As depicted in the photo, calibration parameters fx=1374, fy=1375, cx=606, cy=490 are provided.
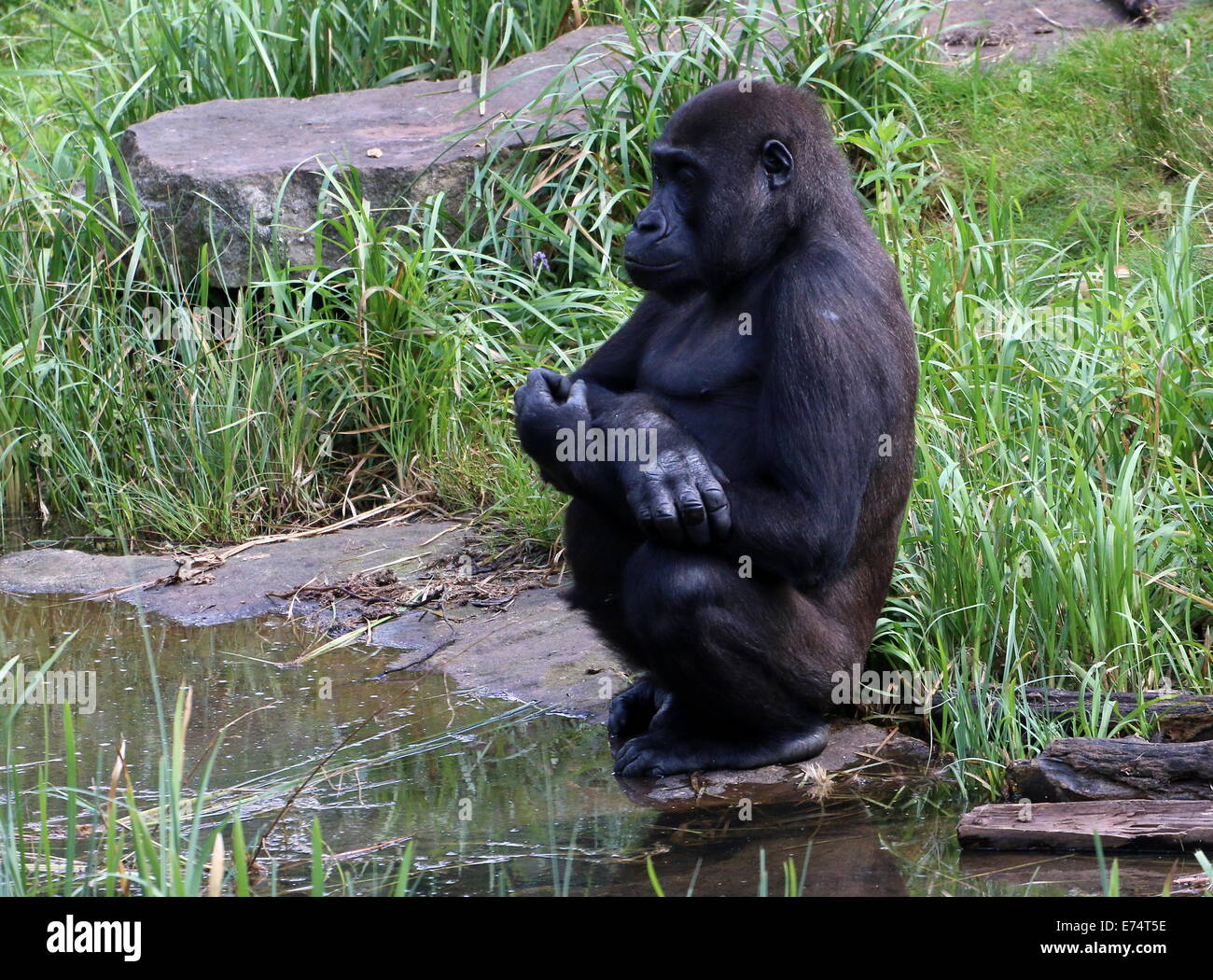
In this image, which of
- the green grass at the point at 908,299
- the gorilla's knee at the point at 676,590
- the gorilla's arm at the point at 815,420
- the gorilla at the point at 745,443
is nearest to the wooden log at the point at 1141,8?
the green grass at the point at 908,299

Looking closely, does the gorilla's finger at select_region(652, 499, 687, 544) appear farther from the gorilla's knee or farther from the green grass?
the green grass

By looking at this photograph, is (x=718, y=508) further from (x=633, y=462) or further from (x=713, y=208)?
(x=713, y=208)

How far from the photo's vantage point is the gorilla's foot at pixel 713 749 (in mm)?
3805

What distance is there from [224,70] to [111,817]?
22.2 ft

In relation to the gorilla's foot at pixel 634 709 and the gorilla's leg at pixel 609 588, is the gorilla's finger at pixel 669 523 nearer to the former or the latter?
the gorilla's leg at pixel 609 588

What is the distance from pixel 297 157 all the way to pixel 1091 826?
5.25 metres

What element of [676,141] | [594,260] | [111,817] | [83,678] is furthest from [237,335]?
[111,817]

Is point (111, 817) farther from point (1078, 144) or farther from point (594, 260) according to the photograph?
point (1078, 144)

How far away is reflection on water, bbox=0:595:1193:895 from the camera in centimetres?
308

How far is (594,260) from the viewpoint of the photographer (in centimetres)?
629

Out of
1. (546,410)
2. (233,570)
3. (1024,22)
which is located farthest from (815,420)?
(1024,22)

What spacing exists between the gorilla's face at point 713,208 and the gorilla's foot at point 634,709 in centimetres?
120

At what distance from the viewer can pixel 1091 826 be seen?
312 centimetres

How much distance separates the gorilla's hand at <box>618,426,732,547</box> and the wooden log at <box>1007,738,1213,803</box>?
98 cm
